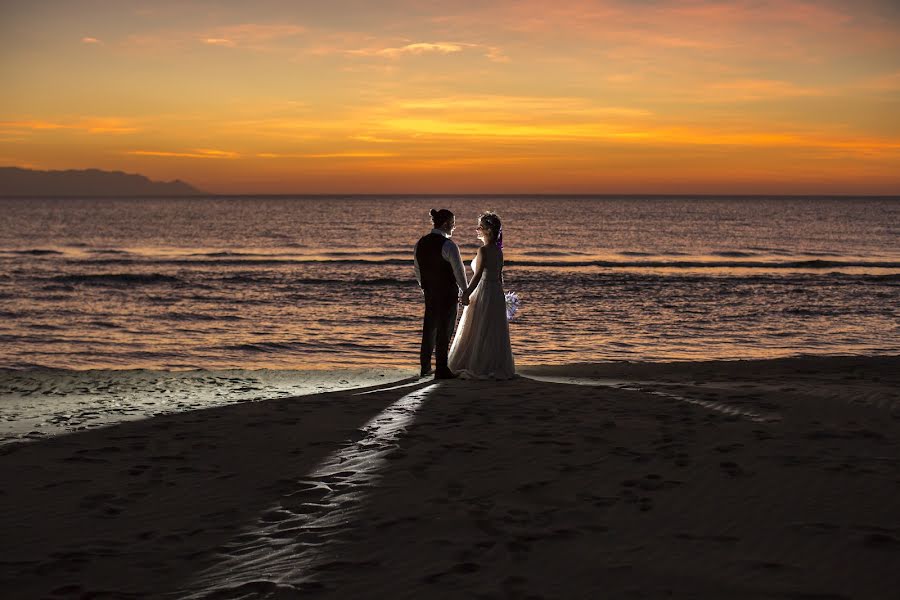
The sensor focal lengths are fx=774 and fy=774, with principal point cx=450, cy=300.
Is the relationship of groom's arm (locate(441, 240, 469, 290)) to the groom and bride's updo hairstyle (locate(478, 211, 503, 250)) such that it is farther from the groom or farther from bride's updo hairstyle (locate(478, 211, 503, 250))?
bride's updo hairstyle (locate(478, 211, 503, 250))

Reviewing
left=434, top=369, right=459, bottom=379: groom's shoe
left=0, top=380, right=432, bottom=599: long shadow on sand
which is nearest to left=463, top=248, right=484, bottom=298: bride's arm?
left=434, top=369, right=459, bottom=379: groom's shoe

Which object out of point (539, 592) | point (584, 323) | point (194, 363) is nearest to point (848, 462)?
point (539, 592)

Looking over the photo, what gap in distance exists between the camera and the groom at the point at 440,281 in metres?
9.73

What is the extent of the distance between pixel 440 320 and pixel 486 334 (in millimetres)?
687

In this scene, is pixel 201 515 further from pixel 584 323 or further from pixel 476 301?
pixel 584 323

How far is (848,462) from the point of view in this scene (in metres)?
5.42

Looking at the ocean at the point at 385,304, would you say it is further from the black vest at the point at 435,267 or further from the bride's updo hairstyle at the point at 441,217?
the bride's updo hairstyle at the point at 441,217

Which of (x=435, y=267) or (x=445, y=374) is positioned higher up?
(x=435, y=267)

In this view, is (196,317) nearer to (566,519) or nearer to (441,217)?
(441,217)

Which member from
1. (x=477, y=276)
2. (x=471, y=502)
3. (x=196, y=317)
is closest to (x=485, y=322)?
(x=477, y=276)

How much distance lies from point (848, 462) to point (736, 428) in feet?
3.67

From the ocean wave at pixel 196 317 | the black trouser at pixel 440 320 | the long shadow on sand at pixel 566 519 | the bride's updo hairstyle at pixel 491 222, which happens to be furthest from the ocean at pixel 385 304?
the long shadow on sand at pixel 566 519

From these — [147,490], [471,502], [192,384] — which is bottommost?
[192,384]

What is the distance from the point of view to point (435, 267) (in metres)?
9.88
